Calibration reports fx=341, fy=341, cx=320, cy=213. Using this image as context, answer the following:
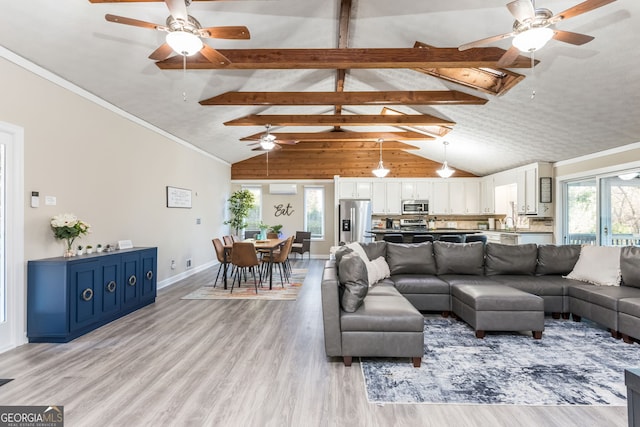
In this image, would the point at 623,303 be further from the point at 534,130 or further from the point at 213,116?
the point at 213,116

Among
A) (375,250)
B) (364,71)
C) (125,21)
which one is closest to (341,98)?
(364,71)

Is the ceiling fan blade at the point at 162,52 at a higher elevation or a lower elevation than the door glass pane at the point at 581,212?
higher

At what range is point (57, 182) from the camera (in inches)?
144

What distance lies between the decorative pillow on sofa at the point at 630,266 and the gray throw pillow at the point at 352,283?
3.22 m

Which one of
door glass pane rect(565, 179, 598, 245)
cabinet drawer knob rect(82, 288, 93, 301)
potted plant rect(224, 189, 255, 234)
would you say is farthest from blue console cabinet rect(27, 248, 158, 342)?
door glass pane rect(565, 179, 598, 245)

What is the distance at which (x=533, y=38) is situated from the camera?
2438mm

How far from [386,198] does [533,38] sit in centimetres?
701

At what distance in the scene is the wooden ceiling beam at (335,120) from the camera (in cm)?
646

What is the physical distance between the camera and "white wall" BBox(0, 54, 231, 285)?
10.9 ft

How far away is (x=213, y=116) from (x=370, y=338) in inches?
193

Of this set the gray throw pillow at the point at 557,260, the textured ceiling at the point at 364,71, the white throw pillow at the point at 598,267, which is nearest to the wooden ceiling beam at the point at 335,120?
the textured ceiling at the point at 364,71

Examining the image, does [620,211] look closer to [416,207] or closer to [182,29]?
[416,207]

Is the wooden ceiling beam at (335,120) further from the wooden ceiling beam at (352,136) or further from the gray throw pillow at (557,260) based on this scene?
the gray throw pillow at (557,260)

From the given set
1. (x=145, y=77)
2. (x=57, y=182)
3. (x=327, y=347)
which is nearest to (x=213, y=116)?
(x=145, y=77)
